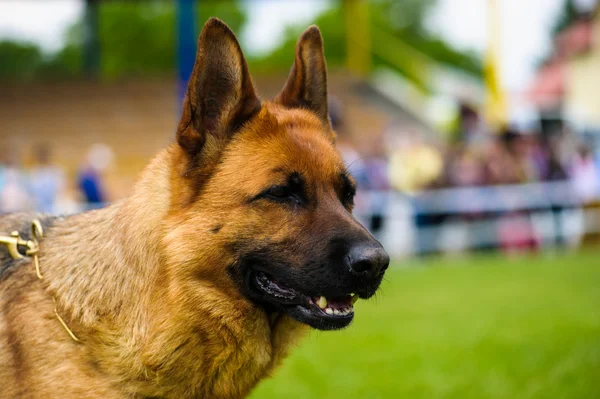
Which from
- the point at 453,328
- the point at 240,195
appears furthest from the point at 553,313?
the point at 240,195

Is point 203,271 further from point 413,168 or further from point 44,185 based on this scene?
point 413,168

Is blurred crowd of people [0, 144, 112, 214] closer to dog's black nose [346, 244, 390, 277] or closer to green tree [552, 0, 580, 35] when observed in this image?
dog's black nose [346, 244, 390, 277]

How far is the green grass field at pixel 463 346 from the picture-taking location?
5.82 meters

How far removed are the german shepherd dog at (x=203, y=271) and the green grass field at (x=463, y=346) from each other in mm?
1159

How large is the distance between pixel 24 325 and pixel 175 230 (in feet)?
2.69

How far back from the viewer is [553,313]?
8672 mm

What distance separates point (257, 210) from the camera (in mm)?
3480

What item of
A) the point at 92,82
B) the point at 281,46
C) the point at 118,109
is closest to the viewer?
the point at 118,109

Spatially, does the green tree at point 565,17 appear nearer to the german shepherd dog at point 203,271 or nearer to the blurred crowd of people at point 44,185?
the blurred crowd of people at point 44,185

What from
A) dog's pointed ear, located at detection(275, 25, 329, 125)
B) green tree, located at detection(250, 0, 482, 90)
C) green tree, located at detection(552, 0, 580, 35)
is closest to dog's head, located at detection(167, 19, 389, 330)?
dog's pointed ear, located at detection(275, 25, 329, 125)

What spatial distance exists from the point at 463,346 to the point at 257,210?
4.45 m

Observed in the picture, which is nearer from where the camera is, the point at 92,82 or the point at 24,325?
the point at 24,325

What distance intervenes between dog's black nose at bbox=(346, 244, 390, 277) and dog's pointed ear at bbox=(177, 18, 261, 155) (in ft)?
2.92

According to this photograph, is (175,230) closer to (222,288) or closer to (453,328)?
(222,288)
